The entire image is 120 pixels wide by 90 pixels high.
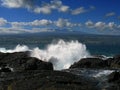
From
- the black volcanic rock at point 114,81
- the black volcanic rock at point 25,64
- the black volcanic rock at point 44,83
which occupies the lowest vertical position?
the black volcanic rock at point 114,81

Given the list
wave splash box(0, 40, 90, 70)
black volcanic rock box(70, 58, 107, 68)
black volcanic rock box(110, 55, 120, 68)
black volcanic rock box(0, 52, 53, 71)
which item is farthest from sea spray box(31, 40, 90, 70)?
black volcanic rock box(110, 55, 120, 68)

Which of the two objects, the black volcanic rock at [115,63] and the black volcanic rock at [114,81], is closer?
the black volcanic rock at [114,81]

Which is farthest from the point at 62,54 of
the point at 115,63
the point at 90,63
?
the point at 115,63

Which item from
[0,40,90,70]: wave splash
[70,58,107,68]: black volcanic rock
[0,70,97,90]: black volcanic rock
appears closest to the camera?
[0,70,97,90]: black volcanic rock

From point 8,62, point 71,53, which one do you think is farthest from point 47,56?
point 8,62

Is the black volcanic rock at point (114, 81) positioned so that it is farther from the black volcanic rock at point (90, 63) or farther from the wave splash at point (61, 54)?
the wave splash at point (61, 54)

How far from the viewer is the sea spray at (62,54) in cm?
5592

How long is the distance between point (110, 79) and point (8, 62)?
19.1 metres

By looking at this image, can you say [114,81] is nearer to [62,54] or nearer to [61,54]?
[62,54]

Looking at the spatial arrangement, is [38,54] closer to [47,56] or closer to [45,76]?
[47,56]

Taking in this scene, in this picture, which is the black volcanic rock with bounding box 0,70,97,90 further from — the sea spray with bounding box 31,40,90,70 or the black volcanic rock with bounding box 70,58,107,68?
the sea spray with bounding box 31,40,90,70

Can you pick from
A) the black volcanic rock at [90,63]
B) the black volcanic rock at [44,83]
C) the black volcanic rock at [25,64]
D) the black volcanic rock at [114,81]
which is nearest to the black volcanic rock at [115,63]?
the black volcanic rock at [90,63]

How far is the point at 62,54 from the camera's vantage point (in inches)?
2552

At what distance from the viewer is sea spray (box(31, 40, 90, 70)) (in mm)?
55919
